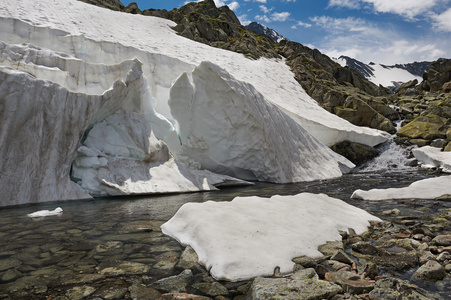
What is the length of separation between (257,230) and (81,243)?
3.15 meters

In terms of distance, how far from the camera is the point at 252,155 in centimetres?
1633

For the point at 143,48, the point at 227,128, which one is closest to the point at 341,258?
the point at 227,128

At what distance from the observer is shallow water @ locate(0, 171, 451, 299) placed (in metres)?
4.06

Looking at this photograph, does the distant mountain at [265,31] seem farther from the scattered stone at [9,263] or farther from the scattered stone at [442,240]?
the scattered stone at [9,263]

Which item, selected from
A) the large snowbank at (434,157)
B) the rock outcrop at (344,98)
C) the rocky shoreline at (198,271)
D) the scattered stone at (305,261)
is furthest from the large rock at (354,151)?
the scattered stone at (305,261)

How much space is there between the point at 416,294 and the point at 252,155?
13.2 metres

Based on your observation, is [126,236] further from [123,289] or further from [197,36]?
[197,36]

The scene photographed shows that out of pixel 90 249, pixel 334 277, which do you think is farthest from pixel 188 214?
pixel 334 277

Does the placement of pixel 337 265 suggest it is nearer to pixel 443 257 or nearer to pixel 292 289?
pixel 292 289

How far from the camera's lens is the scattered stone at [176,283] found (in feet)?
12.5

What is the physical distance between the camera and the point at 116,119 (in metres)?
12.9

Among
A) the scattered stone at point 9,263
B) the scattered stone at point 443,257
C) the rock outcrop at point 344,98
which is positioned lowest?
the scattered stone at point 9,263

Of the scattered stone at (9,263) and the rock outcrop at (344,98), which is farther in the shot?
the rock outcrop at (344,98)

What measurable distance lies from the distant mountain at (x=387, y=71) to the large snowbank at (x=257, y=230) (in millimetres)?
150076
